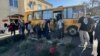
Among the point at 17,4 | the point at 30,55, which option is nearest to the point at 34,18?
the point at 30,55

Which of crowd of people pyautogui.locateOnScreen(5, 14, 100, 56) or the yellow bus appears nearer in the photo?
crowd of people pyautogui.locateOnScreen(5, 14, 100, 56)

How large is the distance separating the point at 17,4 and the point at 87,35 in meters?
22.8

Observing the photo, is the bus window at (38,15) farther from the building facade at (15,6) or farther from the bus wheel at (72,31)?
the building facade at (15,6)

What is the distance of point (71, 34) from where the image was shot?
15.4 meters

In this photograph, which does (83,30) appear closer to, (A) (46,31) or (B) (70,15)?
(A) (46,31)

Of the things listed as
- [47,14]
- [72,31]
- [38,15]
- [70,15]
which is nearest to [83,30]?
[72,31]

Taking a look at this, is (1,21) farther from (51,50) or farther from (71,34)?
(51,50)

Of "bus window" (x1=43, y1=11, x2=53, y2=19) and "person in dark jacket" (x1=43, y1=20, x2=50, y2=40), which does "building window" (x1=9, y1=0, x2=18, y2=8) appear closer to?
"bus window" (x1=43, y1=11, x2=53, y2=19)

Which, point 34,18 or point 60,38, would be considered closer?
point 60,38

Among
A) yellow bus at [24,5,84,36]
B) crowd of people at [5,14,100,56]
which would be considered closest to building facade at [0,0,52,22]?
crowd of people at [5,14,100,56]

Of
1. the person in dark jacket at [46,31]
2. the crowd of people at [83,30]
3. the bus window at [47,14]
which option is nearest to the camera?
the crowd of people at [83,30]

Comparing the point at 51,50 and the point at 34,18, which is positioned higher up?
the point at 34,18

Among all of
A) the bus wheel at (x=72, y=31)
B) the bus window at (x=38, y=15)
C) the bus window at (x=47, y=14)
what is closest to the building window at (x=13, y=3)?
the bus window at (x=38, y=15)

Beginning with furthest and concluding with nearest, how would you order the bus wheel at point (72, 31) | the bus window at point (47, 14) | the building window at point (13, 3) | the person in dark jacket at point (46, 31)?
the building window at point (13, 3)
the bus window at point (47, 14)
the bus wheel at point (72, 31)
the person in dark jacket at point (46, 31)
